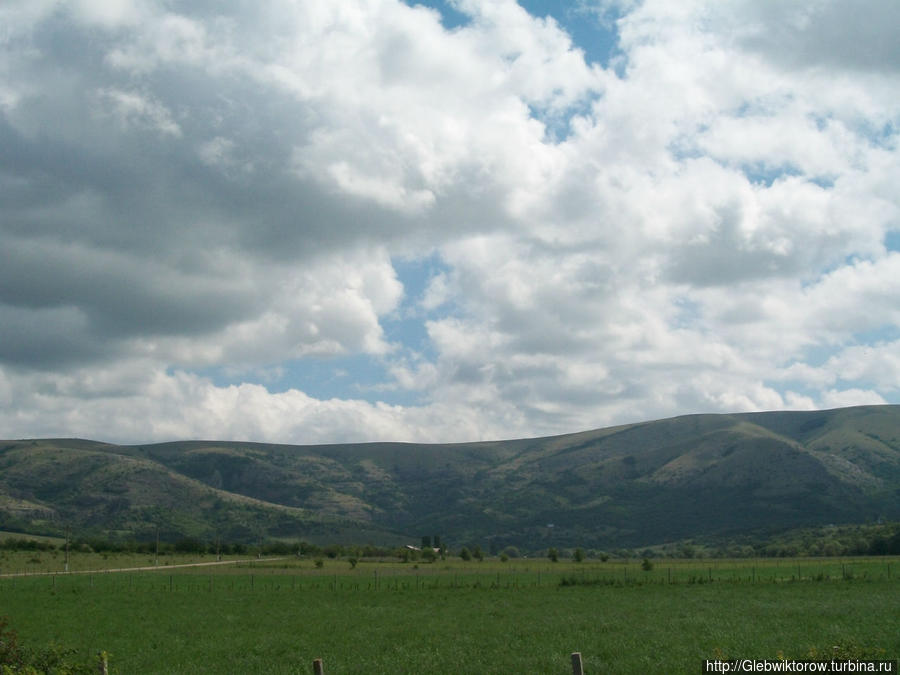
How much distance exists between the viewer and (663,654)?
27.9 meters

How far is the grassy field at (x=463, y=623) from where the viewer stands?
28.6m

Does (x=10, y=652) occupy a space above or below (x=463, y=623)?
above

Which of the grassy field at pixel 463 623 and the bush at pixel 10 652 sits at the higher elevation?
the bush at pixel 10 652

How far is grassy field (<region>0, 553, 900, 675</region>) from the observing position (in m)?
28.6

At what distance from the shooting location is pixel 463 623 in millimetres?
41906

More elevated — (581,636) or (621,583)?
(581,636)

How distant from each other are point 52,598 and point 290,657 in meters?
42.1

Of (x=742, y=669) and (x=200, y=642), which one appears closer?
(x=742, y=669)

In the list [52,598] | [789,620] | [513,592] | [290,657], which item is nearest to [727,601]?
[789,620]

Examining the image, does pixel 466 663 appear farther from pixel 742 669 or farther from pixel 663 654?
pixel 742 669

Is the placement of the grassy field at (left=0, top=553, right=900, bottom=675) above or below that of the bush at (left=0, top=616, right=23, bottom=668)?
below

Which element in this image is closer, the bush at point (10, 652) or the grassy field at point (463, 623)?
the bush at point (10, 652)

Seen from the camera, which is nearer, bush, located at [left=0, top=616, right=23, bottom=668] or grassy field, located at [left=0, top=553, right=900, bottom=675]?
bush, located at [left=0, top=616, right=23, bottom=668]

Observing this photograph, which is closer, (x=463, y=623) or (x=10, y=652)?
A: (x=10, y=652)
